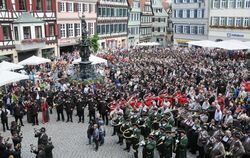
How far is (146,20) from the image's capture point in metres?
68.6

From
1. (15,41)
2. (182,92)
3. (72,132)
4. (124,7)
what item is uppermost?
(124,7)

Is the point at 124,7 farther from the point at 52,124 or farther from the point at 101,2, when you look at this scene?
the point at 52,124

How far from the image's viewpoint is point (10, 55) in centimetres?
3600

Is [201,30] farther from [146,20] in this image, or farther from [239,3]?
[146,20]

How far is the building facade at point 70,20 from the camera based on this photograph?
142ft

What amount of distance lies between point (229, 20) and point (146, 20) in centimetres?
2298

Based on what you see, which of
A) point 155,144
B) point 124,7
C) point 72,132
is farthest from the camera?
point 124,7

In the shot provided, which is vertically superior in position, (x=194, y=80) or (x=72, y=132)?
(x=194, y=80)

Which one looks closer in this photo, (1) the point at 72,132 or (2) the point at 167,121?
(2) the point at 167,121

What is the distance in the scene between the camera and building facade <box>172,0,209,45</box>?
5431 centimetres

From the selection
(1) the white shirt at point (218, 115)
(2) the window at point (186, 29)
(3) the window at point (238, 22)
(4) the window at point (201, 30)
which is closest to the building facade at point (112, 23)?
(2) the window at point (186, 29)

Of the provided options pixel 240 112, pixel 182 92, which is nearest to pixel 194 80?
pixel 182 92

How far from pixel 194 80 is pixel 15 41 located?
857 inches

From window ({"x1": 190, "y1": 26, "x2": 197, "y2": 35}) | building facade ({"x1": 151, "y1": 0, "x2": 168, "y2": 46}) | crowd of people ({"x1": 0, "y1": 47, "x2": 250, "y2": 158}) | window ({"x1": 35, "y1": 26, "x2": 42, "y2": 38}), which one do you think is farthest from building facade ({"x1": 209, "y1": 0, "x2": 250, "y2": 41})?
window ({"x1": 35, "y1": 26, "x2": 42, "y2": 38})
